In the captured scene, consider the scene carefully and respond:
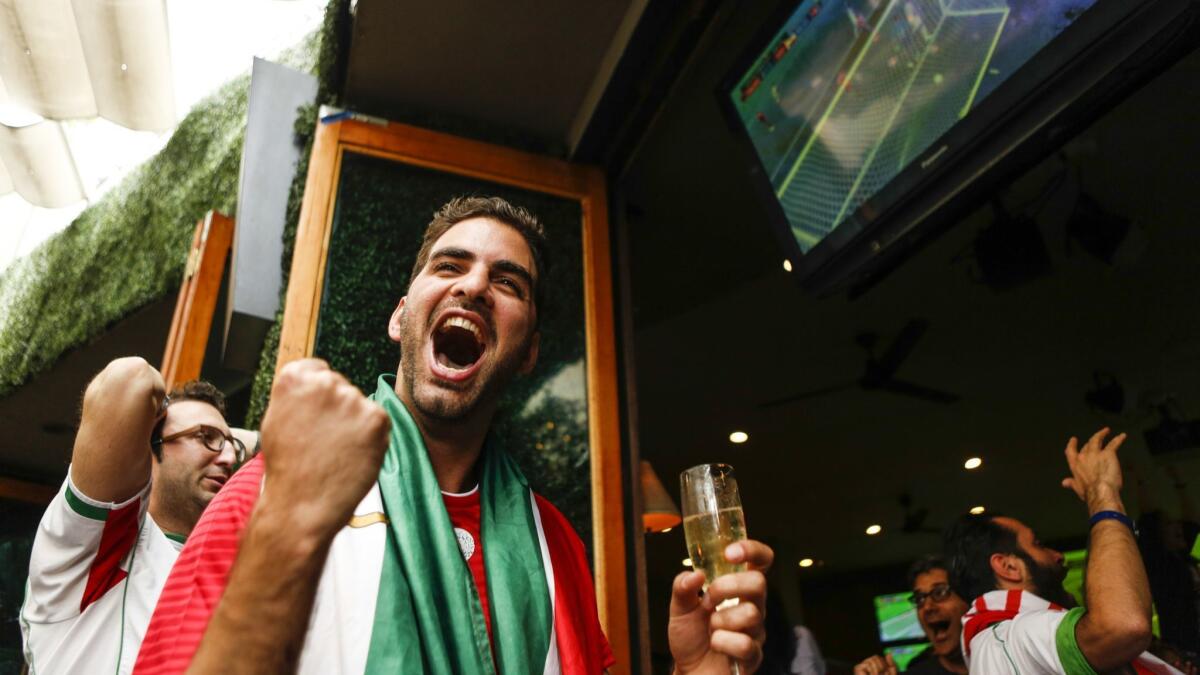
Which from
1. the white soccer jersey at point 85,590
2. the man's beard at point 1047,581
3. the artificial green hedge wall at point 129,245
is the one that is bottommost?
the white soccer jersey at point 85,590

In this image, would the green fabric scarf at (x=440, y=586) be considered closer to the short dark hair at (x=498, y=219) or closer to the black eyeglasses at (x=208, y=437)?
the short dark hair at (x=498, y=219)

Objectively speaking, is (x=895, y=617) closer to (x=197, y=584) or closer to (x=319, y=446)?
(x=197, y=584)

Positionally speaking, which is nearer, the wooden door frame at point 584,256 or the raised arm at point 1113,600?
the raised arm at point 1113,600

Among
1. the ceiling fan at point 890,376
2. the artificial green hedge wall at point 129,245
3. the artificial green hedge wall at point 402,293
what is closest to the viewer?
the artificial green hedge wall at point 402,293

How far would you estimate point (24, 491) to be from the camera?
291 inches

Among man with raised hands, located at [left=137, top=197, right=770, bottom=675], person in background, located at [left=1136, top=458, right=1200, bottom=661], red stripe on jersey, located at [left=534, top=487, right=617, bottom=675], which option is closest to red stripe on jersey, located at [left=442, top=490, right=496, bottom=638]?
man with raised hands, located at [left=137, top=197, right=770, bottom=675]

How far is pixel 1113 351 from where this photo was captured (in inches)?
209

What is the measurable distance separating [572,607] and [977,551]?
219 cm

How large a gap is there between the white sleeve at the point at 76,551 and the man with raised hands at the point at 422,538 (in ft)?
2.34

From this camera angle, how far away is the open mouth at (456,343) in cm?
161

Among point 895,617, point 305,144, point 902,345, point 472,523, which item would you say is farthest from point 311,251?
point 895,617

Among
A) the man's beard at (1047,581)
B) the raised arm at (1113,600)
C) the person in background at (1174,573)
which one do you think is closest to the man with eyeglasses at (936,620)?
the man's beard at (1047,581)

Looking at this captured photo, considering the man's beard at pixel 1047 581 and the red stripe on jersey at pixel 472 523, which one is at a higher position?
the man's beard at pixel 1047 581

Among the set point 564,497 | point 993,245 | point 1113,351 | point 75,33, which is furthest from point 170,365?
point 1113,351
